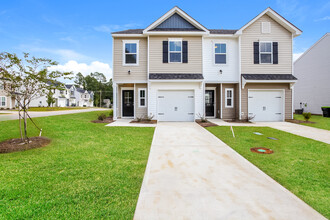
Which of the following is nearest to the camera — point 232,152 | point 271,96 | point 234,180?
point 234,180

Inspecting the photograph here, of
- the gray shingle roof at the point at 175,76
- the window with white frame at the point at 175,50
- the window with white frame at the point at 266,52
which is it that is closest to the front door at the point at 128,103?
the gray shingle roof at the point at 175,76

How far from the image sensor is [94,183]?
271cm

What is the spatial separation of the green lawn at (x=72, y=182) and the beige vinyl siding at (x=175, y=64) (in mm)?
7107

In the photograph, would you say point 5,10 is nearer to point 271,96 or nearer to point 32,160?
point 32,160

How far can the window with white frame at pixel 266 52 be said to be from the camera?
420 inches

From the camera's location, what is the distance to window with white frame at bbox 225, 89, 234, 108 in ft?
37.6

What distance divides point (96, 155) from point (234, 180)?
3.50m

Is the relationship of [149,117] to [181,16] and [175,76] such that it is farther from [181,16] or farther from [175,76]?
[181,16]

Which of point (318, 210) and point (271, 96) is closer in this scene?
point (318, 210)

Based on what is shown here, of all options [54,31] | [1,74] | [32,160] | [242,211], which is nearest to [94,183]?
[32,160]

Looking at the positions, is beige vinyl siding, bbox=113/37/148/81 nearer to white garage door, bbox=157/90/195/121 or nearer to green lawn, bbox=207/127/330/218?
white garage door, bbox=157/90/195/121

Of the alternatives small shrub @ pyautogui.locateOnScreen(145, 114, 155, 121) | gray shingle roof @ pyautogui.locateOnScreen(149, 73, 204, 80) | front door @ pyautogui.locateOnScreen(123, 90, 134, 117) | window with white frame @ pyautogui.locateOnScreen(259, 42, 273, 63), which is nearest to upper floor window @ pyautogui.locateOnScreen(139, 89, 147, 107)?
front door @ pyautogui.locateOnScreen(123, 90, 134, 117)

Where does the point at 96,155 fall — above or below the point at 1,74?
below

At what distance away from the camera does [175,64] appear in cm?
1049
